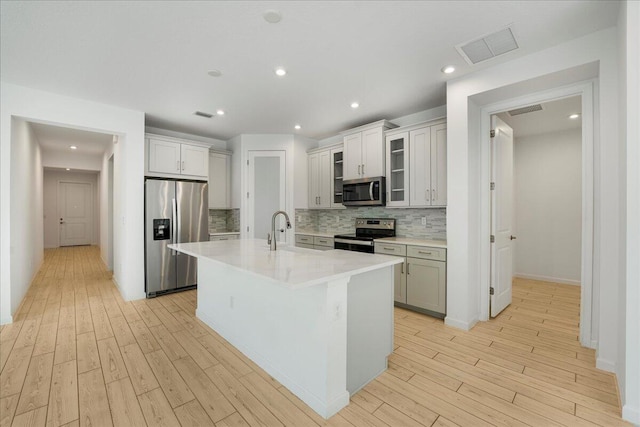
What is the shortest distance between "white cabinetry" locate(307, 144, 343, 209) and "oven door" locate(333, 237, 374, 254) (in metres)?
0.81

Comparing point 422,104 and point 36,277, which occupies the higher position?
point 422,104

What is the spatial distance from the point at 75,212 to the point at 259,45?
10619 mm

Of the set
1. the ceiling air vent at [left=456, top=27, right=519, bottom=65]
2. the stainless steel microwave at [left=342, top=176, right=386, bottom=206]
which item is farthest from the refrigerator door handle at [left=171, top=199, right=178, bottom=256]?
the ceiling air vent at [left=456, top=27, right=519, bottom=65]

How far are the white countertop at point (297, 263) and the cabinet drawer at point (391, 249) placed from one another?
1.32 m

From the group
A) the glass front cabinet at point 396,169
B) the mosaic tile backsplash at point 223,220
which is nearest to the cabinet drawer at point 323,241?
the glass front cabinet at point 396,169

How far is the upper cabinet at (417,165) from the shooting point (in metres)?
3.56

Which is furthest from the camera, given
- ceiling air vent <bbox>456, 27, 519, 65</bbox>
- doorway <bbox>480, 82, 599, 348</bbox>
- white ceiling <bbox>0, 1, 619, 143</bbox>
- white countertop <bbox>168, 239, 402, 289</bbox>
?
doorway <bbox>480, 82, 599, 348</bbox>

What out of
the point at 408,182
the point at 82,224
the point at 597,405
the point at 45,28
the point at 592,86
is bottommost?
the point at 597,405

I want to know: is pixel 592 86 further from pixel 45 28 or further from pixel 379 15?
pixel 45 28

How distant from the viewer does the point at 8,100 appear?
3.12 meters

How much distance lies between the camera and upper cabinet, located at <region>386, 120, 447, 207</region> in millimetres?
3559

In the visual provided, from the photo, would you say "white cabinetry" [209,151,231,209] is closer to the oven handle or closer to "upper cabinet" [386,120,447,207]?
the oven handle

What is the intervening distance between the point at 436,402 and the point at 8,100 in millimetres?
5079

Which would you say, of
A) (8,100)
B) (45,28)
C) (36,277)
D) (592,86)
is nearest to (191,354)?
(45,28)
